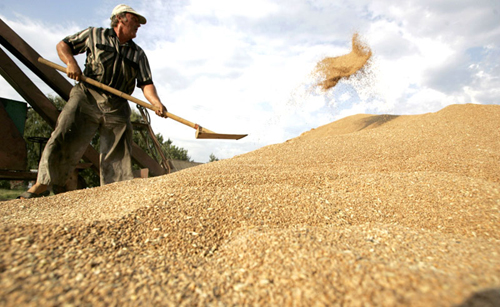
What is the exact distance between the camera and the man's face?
115 inches

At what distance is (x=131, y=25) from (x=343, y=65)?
448cm

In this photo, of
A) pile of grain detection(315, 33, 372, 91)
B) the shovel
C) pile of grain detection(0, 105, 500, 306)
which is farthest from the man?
pile of grain detection(315, 33, 372, 91)

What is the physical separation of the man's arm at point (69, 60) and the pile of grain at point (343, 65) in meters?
4.73

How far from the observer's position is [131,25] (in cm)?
296

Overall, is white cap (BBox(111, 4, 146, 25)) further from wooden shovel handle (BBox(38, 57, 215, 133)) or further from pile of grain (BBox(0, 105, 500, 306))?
pile of grain (BBox(0, 105, 500, 306))

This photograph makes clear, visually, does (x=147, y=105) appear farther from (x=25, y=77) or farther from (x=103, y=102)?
(x=25, y=77)

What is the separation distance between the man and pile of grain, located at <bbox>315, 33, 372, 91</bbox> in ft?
13.5

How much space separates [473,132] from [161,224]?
4.78 metres

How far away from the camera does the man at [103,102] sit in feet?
9.04

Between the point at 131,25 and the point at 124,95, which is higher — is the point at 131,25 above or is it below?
above

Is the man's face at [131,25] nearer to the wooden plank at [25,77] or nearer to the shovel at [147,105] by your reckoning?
the shovel at [147,105]

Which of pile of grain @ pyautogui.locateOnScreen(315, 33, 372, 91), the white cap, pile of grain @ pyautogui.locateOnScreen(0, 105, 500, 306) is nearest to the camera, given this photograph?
pile of grain @ pyautogui.locateOnScreen(0, 105, 500, 306)

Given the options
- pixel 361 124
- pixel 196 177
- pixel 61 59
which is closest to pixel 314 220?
pixel 196 177

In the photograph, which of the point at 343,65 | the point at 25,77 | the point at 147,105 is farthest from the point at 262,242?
the point at 343,65
